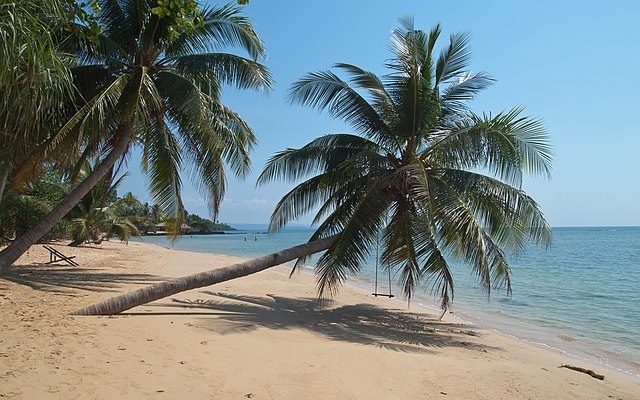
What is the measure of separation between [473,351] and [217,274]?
5002 mm

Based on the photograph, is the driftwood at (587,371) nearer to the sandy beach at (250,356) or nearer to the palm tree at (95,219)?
the sandy beach at (250,356)

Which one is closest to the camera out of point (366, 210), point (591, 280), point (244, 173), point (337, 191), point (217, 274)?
point (217, 274)

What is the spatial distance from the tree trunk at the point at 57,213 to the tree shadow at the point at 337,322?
3193 millimetres

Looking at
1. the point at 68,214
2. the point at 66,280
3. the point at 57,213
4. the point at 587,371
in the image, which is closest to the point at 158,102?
the point at 57,213

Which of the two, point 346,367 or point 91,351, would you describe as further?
point 346,367

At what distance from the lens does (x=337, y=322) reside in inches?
401

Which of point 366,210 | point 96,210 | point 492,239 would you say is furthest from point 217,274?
point 96,210

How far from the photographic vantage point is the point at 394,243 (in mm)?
10977

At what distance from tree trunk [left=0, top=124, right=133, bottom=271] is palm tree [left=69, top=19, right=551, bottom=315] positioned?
3043 millimetres

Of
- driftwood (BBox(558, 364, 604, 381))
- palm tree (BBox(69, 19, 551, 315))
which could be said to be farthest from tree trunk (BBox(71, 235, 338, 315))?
driftwood (BBox(558, 364, 604, 381))

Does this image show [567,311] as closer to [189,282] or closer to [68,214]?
[189,282]

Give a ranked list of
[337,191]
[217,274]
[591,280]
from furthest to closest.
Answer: [591,280] → [337,191] → [217,274]

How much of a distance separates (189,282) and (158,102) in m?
3.91

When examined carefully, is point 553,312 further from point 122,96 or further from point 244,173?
point 122,96
